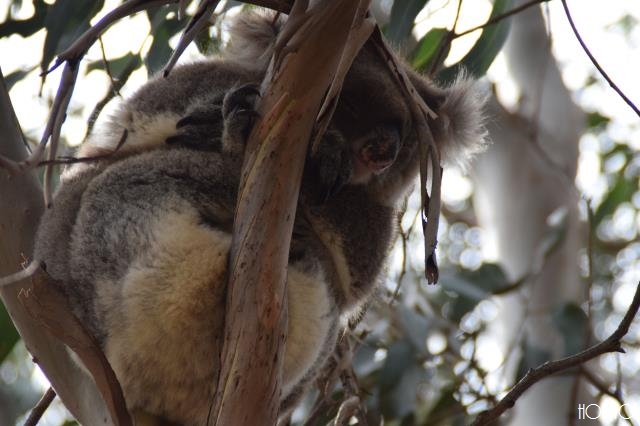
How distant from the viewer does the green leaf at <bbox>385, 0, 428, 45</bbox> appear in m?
2.58

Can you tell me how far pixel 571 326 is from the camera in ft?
11.8

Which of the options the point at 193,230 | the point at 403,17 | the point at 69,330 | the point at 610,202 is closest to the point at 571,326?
the point at 610,202

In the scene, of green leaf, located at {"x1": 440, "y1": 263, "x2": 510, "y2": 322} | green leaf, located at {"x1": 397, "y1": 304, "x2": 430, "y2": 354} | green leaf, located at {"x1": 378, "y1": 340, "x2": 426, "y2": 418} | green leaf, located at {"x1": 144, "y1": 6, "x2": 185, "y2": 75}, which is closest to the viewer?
green leaf, located at {"x1": 144, "y1": 6, "x2": 185, "y2": 75}

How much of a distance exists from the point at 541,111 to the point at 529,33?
0.50 m

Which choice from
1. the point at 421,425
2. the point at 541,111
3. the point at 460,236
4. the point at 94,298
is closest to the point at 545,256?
the point at 421,425

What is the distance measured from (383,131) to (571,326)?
1549 mm

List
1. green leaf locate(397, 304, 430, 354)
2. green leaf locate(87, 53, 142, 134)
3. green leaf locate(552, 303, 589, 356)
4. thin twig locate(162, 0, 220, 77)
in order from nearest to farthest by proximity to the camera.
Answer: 1. thin twig locate(162, 0, 220, 77)
2. green leaf locate(87, 53, 142, 134)
3. green leaf locate(397, 304, 430, 354)
4. green leaf locate(552, 303, 589, 356)

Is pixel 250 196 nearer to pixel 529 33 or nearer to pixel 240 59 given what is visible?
pixel 240 59

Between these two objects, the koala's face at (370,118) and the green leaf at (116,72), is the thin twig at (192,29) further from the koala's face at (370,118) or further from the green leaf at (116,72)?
the koala's face at (370,118)

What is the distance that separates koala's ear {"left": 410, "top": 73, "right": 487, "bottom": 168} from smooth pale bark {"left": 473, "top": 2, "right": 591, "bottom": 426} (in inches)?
52.4

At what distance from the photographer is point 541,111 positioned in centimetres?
535

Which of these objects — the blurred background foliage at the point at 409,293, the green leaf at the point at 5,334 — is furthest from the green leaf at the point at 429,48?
the green leaf at the point at 5,334

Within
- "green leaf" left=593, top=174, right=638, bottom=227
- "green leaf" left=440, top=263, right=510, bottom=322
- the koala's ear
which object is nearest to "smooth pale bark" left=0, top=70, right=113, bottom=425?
the koala's ear

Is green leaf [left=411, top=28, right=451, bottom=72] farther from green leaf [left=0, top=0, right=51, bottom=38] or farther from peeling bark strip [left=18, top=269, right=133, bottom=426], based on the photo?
peeling bark strip [left=18, top=269, right=133, bottom=426]
